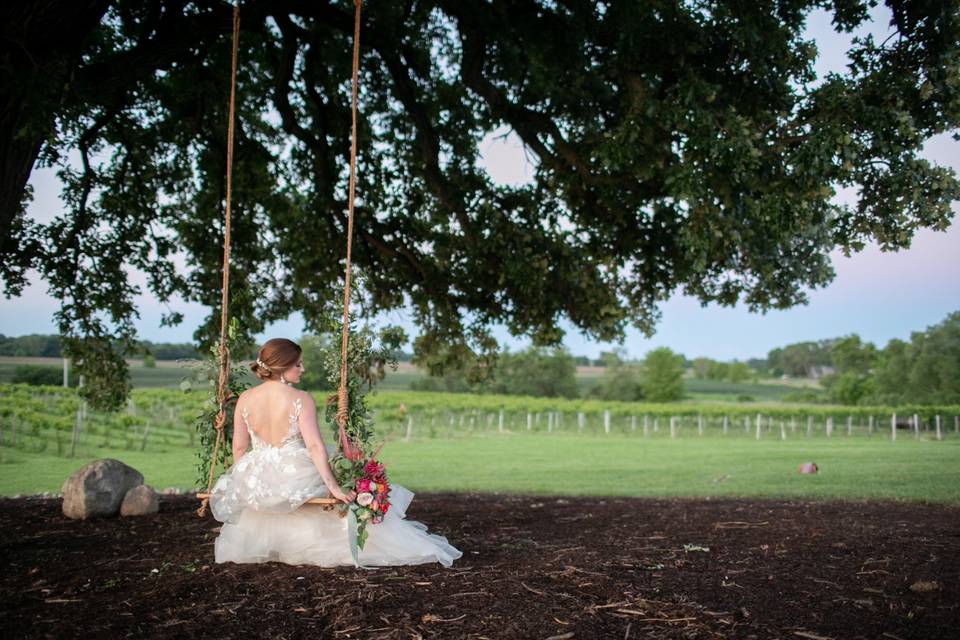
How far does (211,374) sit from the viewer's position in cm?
703

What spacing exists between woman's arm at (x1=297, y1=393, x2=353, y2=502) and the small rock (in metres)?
3.96

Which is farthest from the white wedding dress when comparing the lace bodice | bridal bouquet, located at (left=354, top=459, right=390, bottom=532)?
bridal bouquet, located at (left=354, top=459, right=390, bottom=532)

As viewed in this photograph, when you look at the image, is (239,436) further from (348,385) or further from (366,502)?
(366,502)

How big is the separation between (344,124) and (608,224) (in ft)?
13.8

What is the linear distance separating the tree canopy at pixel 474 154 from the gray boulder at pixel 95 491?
185cm

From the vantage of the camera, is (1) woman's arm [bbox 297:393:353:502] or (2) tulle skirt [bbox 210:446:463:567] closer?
(1) woman's arm [bbox 297:393:353:502]

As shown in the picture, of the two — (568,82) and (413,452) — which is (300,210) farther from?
(413,452)

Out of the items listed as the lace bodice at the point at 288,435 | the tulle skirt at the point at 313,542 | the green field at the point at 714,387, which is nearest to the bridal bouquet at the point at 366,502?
the tulle skirt at the point at 313,542

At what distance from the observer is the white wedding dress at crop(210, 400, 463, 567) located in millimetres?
5973

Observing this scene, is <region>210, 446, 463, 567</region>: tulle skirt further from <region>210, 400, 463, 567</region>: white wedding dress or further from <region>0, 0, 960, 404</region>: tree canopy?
<region>0, 0, 960, 404</region>: tree canopy

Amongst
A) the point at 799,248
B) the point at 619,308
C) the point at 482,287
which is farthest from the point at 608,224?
the point at 799,248

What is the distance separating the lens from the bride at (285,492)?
595 cm

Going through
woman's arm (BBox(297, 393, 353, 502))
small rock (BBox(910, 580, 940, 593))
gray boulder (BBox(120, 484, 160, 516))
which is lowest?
gray boulder (BBox(120, 484, 160, 516))

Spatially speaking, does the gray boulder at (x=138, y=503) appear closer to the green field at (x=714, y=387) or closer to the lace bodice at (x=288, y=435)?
the lace bodice at (x=288, y=435)
